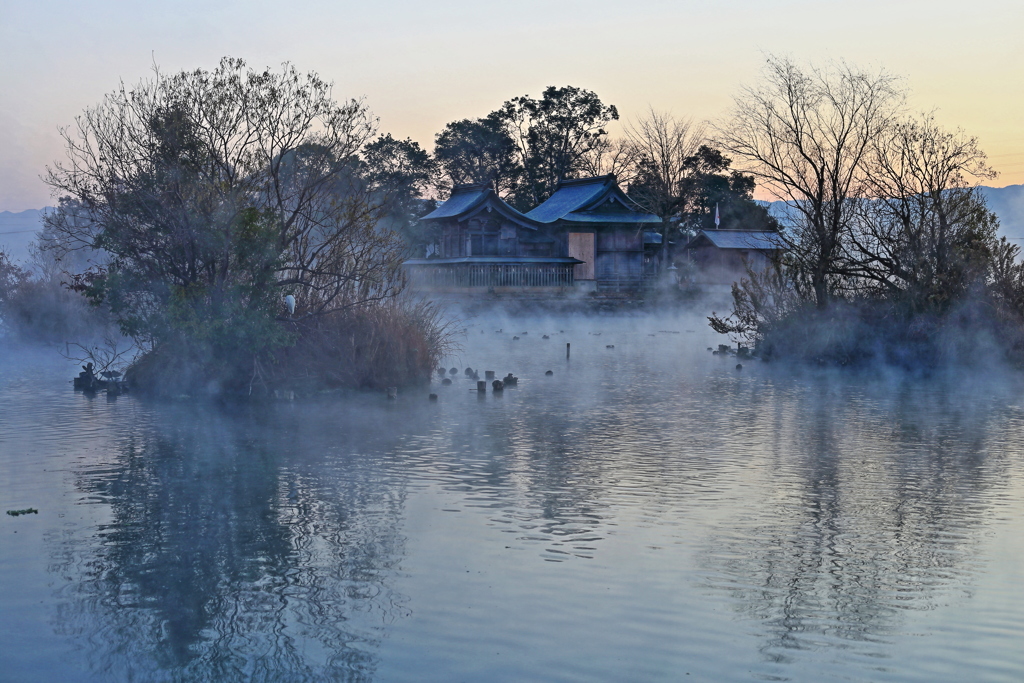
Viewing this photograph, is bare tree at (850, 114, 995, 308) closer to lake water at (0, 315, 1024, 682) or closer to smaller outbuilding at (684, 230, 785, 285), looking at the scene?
lake water at (0, 315, 1024, 682)

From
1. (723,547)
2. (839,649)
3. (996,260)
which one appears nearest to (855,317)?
(996,260)

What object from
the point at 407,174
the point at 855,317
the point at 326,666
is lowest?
the point at 326,666

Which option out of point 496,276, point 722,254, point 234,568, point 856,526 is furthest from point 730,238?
point 234,568

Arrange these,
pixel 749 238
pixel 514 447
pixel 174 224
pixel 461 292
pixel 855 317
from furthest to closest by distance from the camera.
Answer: pixel 749 238, pixel 461 292, pixel 855 317, pixel 174 224, pixel 514 447

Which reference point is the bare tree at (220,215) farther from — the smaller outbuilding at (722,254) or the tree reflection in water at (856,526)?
the smaller outbuilding at (722,254)

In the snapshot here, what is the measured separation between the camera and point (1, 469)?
537 inches

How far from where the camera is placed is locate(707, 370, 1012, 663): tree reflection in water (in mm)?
7812

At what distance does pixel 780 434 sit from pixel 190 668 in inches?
480

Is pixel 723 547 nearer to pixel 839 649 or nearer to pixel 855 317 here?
pixel 839 649

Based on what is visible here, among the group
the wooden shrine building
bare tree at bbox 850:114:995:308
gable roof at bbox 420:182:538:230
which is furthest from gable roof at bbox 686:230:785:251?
bare tree at bbox 850:114:995:308

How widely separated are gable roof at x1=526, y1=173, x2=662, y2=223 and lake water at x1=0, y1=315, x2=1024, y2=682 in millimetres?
44660

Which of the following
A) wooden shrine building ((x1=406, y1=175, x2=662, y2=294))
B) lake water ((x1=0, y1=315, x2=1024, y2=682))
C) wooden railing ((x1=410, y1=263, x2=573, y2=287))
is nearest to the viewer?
lake water ((x1=0, y1=315, x2=1024, y2=682))

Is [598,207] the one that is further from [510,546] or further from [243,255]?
[510,546]

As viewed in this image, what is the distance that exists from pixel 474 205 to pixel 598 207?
8559mm
